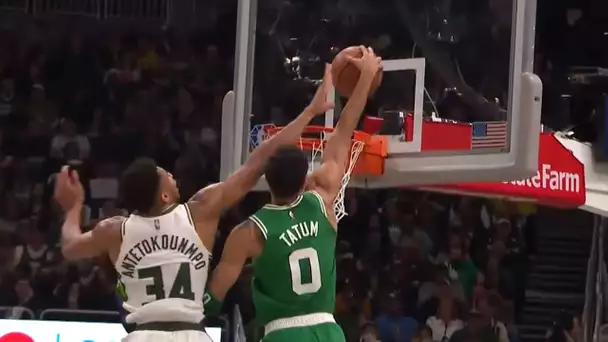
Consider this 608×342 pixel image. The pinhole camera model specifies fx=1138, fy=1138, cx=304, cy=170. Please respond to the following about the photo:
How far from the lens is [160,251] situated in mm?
4195

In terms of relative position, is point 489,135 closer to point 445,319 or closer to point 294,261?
point 294,261

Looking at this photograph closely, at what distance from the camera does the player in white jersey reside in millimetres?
4176

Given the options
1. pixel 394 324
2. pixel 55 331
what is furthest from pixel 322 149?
pixel 394 324

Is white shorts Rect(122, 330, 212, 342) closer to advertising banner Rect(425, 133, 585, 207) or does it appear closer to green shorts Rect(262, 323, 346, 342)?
green shorts Rect(262, 323, 346, 342)

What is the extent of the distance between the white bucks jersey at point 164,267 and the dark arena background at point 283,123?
1747 millimetres

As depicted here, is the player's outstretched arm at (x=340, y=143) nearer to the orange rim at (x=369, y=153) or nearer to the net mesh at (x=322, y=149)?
the net mesh at (x=322, y=149)

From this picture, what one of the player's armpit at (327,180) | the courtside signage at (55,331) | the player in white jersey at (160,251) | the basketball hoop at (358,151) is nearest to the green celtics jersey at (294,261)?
the player's armpit at (327,180)

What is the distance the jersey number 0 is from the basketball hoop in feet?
2.73

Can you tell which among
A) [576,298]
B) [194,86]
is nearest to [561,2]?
[576,298]

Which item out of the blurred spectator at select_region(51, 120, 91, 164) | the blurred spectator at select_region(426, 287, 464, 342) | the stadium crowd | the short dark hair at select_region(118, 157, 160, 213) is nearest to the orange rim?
the short dark hair at select_region(118, 157, 160, 213)

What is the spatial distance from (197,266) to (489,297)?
549 cm

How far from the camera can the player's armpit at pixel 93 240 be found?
4297 millimetres

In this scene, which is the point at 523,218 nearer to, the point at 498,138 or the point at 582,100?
the point at 582,100

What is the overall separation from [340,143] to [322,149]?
2.75ft
